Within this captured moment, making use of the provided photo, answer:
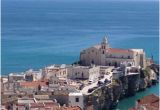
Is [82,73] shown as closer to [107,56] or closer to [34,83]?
[34,83]

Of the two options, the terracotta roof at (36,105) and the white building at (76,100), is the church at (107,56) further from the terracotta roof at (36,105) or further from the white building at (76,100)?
the terracotta roof at (36,105)

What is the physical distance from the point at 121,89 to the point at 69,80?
9.56 feet

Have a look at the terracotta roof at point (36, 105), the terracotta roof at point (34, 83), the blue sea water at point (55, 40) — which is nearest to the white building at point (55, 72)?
the terracotta roof at point (34, 83)

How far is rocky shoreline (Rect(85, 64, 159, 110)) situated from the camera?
32.1 m

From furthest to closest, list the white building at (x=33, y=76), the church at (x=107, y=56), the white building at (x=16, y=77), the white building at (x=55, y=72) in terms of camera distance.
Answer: the church at (x=107, y=56)
the white building at (x=55, y=72)
the white building at (x=33, y=76)
the white building at (x=16, y=77)

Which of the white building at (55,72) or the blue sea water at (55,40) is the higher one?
the blue sea water at (55,40)

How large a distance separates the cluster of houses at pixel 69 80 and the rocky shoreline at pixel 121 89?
0.33m

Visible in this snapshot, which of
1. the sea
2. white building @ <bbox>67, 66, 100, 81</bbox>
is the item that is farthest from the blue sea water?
white building @ <bbox>67, 66, 100, 81</bbox>

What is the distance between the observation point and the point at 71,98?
29.7 m

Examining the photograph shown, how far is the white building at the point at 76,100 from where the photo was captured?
2966 centimetres

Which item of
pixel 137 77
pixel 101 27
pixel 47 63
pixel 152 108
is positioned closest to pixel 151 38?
pixel 101 27

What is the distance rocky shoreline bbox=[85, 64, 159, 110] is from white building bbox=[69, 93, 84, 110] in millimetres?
379

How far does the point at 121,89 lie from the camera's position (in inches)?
1415

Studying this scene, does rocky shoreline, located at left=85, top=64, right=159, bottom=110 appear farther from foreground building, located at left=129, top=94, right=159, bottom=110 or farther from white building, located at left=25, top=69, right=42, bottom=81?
foreground building, located at left=129, top=94, right=159, bottom=110
